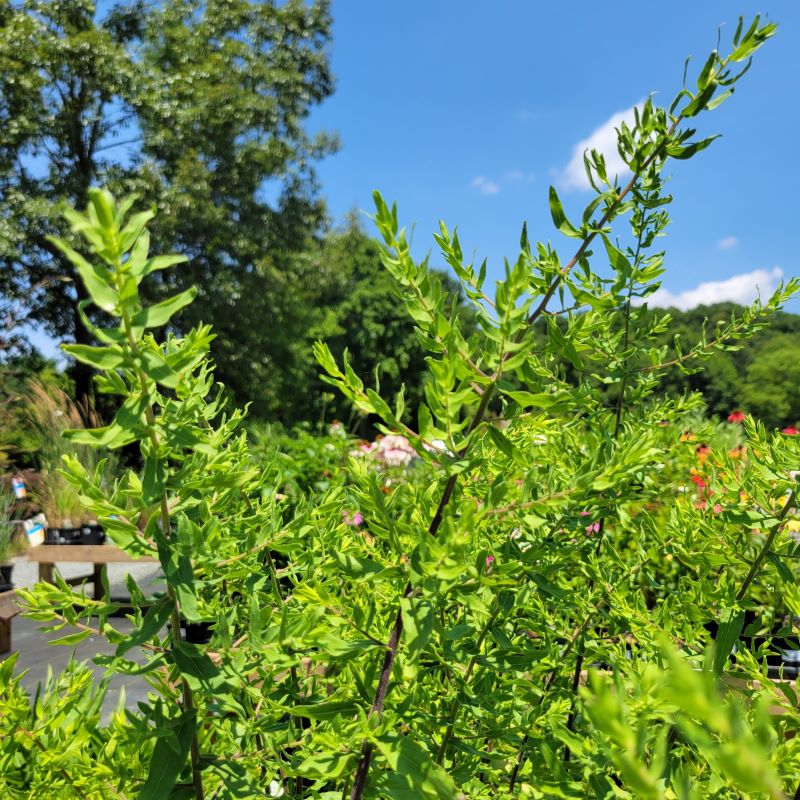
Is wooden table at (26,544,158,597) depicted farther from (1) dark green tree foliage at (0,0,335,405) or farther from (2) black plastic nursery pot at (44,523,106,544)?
(1) dark green tree foliage at (0,0,335,405)

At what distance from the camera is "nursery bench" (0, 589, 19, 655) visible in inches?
152

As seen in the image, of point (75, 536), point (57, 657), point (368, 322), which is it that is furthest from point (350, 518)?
point (368, 322)

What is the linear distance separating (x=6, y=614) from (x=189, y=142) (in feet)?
46.7

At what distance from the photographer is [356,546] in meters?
0.92

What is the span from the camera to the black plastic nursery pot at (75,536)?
6.62m

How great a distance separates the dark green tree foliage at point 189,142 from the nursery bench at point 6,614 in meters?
10.9

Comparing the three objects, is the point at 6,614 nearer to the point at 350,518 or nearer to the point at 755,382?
the point at 350,518

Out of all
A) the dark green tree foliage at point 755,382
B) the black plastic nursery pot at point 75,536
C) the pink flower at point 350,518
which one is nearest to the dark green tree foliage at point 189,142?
the black plastic nursery pot at point 75,536

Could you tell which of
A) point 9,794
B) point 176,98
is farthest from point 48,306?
point 9,794

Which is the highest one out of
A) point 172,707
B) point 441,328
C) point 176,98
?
point 176,98

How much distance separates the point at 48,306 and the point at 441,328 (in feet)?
57.9

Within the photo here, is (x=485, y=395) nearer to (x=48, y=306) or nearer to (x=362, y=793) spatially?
(x=362, y=793)

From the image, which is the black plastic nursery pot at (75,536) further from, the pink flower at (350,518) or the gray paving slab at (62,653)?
the pink flower at (350,518)

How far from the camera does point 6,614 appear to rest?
153 inches
